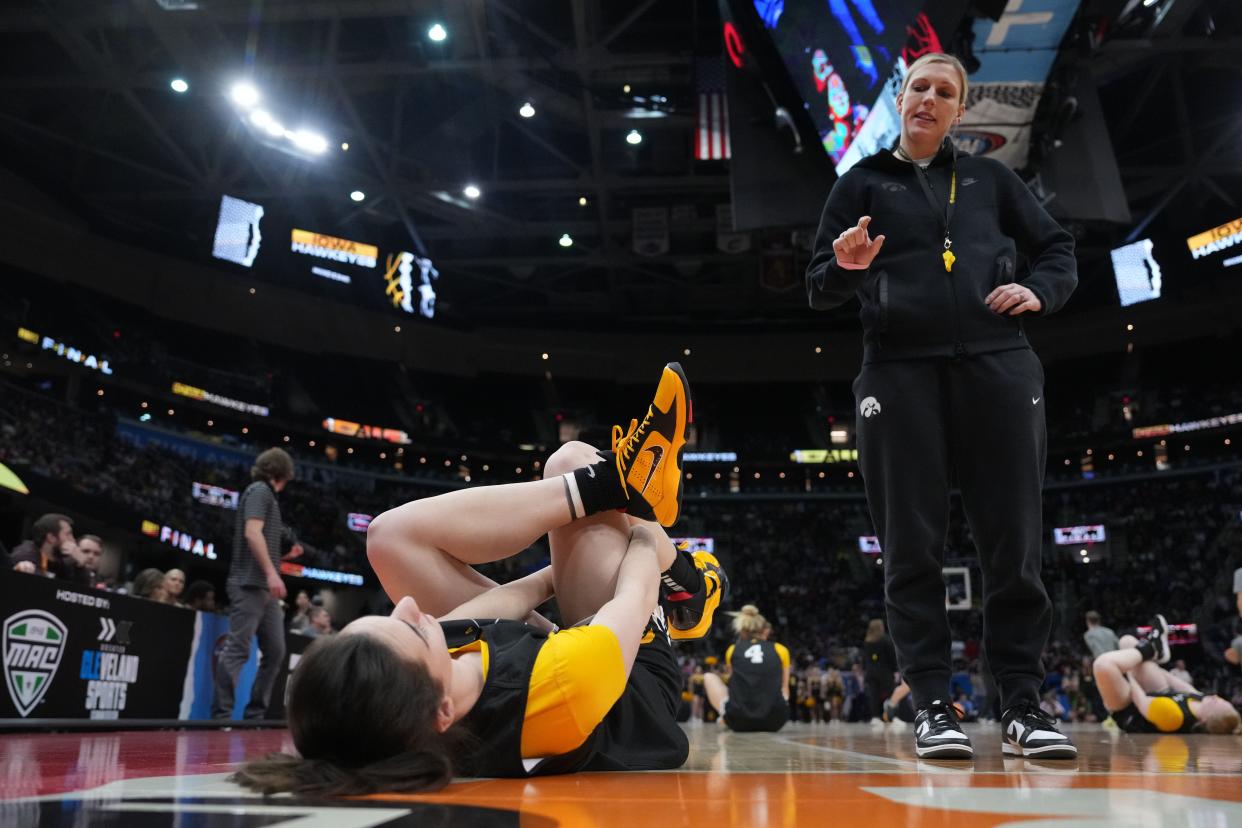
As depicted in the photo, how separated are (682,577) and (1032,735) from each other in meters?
0.93

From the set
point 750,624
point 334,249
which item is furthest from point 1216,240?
point 334,249

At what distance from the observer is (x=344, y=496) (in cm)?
2677

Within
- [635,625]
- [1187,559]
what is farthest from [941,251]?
[1187,559]

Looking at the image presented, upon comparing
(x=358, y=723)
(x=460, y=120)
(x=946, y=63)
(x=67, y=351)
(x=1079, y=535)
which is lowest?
(x=358, y=723)

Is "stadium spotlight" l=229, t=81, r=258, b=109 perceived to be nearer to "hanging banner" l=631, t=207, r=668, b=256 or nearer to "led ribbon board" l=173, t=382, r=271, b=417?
"hanging banner" l=631, t=207, r=668, b=256

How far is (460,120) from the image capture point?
17.5 m

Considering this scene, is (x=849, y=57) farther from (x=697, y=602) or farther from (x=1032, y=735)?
(x=1032, y=735)

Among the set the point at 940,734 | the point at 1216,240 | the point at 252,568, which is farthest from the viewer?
the point at 1216,240

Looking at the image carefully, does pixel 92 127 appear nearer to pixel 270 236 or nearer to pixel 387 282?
pixel 270 236

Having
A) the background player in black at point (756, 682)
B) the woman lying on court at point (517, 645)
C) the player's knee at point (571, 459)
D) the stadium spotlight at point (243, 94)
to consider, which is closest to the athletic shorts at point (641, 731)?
the woman lying on court at point (517, 645)

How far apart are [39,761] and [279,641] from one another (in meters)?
3.66

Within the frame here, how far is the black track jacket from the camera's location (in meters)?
2.47

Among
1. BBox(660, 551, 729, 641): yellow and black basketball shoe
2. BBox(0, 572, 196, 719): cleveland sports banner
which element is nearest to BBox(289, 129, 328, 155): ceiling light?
BBox(0, 572, 196, 719): cleveland sports banner

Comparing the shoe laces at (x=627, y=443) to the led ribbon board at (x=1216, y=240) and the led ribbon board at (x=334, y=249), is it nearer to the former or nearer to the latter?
the led ribbon board at (x=334, y=249)
